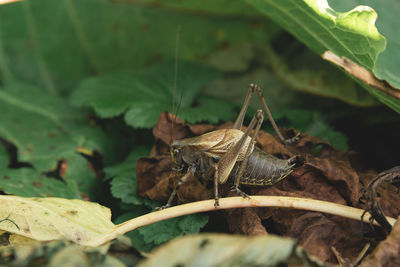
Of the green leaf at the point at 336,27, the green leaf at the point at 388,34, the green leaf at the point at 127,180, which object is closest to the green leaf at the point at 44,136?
the green leaf at the point at 127,180

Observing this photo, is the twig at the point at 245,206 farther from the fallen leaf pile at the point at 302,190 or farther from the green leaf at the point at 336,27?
the green leaf at the point at 336,27

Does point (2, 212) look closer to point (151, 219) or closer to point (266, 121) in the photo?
point (151, 219)

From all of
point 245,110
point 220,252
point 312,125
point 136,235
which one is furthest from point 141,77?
point 220,252

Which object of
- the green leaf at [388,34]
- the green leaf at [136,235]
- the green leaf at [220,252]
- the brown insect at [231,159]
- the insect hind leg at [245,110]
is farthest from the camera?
the insect hind leg at [245,110]

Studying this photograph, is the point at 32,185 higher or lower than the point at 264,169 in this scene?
lower

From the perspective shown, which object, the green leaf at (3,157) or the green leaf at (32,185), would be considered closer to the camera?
the green leaf at (32,185)

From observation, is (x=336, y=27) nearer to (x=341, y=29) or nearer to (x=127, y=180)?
(x=341, y=29)

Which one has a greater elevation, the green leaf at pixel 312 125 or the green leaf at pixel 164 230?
the green leaf at pixel 312 125
